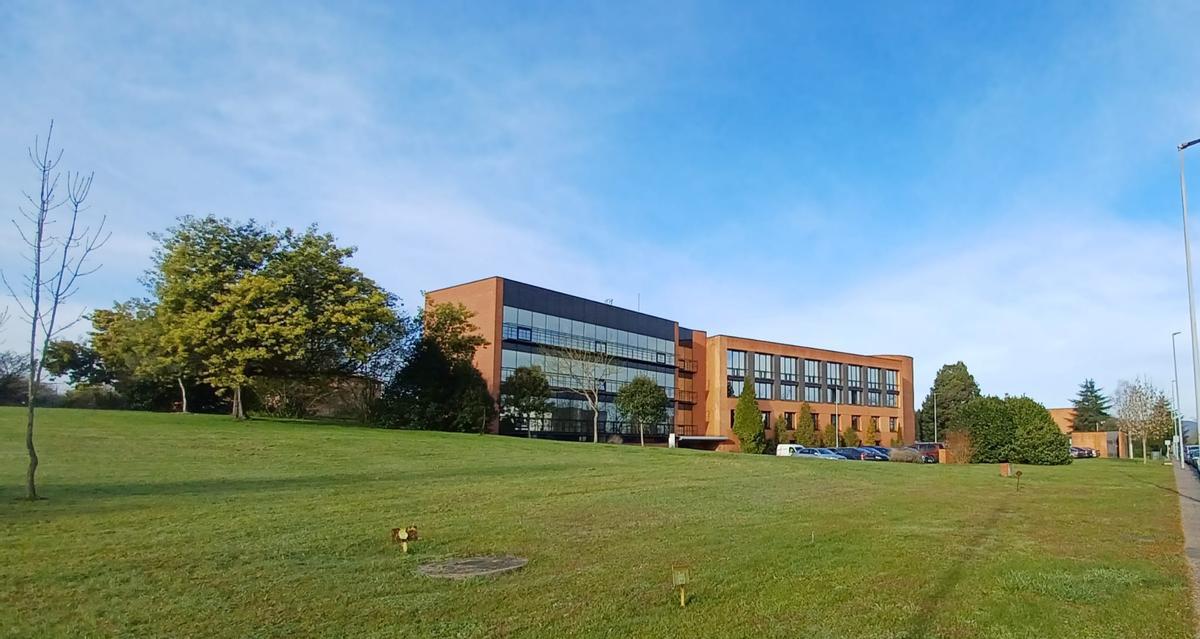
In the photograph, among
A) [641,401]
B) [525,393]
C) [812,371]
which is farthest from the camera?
[812,371]

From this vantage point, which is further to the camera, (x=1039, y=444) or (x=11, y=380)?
(x=11, y=380)

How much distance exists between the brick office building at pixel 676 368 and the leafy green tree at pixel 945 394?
30.0 feet

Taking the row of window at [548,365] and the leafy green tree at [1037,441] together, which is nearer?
the leafy green tree at [1037,441]

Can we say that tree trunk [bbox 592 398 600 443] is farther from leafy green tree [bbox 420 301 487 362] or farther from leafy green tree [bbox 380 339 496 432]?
leafy green tree [bbox 420 301 487 362]

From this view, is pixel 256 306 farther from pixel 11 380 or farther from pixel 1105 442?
pixel 1105 442

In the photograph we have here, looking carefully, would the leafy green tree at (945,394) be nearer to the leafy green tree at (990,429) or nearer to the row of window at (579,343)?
the row of window at (579,343)

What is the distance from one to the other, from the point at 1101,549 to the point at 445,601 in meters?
9.38

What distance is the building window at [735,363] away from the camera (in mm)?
84188

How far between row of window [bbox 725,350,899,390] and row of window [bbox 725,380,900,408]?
75 cm

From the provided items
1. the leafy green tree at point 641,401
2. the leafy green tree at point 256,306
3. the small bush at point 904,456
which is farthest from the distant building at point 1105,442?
the leafy green tree at point 256,306

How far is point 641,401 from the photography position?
6284 cm

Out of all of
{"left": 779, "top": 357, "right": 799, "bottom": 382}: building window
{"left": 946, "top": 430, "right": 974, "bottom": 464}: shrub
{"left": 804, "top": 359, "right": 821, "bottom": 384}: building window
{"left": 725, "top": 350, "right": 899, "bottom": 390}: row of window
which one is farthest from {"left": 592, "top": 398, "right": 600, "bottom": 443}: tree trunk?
{"left": 804, "top": 359, "right": 821, "bottom": 384}: building window

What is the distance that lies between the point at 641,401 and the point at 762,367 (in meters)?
28.4

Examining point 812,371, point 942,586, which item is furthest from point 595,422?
point 942,586
